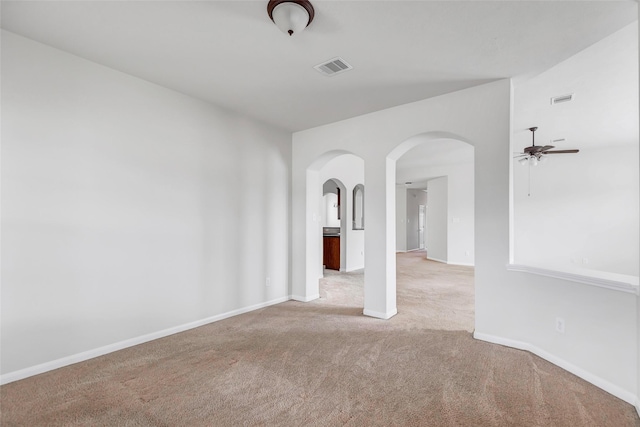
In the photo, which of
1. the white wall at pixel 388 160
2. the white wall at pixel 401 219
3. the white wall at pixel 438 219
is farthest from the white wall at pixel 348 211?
the white wall at pixel 401 219

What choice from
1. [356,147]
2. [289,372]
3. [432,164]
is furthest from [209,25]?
[432,164]

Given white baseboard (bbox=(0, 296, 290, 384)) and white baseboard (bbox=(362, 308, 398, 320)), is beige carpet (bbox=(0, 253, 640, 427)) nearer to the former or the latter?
white baseboard (bbox=(0, 296, 290, 384))

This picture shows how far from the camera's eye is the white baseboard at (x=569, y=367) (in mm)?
2057

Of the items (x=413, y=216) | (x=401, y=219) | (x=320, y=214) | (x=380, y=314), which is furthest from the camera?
(x=413, y=216)

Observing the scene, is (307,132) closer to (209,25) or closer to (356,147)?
(356,147)

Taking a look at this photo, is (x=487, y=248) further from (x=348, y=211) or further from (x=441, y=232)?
(x=441, y=232)

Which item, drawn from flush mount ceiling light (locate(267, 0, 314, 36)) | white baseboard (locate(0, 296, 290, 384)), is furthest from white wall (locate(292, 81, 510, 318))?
flush mount ceiling light (locate(267, 0, 314, 36))

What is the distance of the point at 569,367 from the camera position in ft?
8.04

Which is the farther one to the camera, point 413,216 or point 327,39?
point 413,216

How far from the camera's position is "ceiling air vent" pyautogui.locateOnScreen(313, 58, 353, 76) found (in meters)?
2.66

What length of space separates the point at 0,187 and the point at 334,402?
294 cm

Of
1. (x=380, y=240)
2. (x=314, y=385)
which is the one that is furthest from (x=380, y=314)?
(x=314, y=385)

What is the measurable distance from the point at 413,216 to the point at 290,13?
11.6 meters

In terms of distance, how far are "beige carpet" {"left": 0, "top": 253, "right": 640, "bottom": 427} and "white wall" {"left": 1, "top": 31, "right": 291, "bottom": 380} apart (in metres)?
0.36
